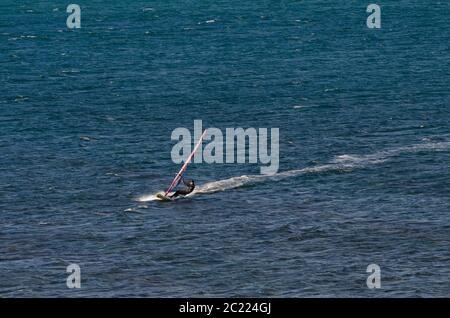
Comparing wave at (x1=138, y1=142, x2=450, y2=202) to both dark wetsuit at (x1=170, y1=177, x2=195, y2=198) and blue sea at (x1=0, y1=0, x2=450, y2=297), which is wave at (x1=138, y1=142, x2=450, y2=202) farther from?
dark wetsuit at (x1=170, y1=177, x2=195, y2=198)

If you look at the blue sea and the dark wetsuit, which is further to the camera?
the dark wetsuit

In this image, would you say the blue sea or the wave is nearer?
the blue sea

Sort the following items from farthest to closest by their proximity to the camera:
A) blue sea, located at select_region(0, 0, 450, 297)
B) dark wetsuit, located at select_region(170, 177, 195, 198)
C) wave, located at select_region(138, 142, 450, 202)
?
wave, located at select_region(138, 142, 450, 202) < dark wetsuit, located at select_region(170, 177, 195, 198) < blue sea, located at select_region(0, 0, 450, 297)

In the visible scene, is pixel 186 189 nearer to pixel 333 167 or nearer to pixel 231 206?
pixel 231 206

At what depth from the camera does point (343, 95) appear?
199125 millimetres

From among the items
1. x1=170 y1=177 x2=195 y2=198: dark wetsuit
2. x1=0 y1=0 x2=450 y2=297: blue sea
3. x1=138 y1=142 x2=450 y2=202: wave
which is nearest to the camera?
x1=0 y1=0 x2=450 y2=297: blue sea

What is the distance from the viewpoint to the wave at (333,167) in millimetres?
142250

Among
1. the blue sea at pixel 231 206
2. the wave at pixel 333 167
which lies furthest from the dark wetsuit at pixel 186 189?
the wave at pixel 333 167

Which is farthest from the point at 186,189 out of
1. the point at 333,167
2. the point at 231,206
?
the point at 333,167

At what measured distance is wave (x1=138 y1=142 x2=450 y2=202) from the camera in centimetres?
14225

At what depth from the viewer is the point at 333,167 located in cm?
14988

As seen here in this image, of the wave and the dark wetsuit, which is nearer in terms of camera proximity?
the dark wetsuit

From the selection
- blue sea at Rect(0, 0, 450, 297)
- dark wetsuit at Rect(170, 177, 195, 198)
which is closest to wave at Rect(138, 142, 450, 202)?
blue sea at Rect(0, 0, 450, 297)
